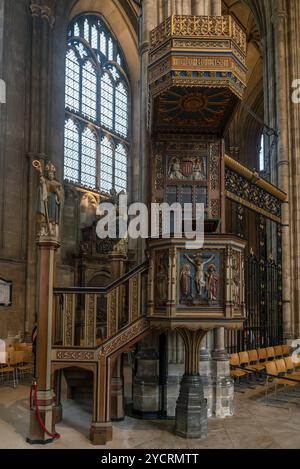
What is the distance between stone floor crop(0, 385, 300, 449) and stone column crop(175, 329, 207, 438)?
0.57 ft

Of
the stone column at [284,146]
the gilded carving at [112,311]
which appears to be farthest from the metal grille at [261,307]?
the gilded carving at [112,311]

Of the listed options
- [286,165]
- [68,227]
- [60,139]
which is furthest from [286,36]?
[68,227]

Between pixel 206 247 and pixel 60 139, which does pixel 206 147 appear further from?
pixel 60 139

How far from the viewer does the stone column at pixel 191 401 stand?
6.64 meters

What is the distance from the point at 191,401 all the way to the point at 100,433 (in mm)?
1388

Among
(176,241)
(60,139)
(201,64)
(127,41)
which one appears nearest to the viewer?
(176,241)

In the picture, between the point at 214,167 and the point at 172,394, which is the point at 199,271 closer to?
the point at 172,394

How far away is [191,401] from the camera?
22.5 feet

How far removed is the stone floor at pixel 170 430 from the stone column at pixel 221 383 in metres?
0.24

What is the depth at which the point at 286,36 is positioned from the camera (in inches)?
635

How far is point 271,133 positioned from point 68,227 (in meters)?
8.26

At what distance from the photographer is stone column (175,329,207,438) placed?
664 centimetres

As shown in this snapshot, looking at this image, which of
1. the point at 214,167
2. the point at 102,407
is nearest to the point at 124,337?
the point at 102,407

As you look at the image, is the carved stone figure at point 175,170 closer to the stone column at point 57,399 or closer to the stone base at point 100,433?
the stone column at point 57,399
